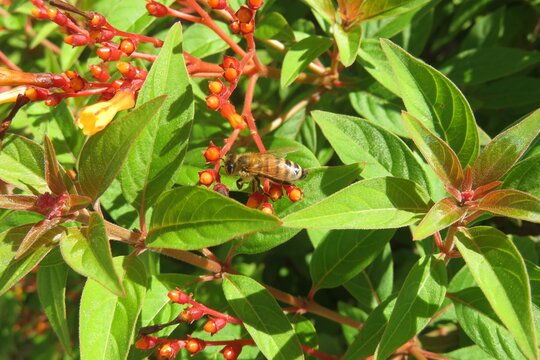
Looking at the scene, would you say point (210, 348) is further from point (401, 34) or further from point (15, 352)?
point (15, 352)

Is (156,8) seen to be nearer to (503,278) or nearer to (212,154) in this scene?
(212,154)

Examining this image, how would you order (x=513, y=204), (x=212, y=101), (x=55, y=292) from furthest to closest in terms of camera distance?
(x=55, y=292), (x=212, y=101), (x=513, y=204)

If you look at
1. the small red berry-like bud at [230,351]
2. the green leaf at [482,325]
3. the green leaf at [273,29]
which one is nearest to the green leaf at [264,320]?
the small red berry-like bud at [230,351]

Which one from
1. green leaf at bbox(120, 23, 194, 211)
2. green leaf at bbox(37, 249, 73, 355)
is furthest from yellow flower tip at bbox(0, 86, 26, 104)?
green leaf at bbox(37, 249, 73, 355)

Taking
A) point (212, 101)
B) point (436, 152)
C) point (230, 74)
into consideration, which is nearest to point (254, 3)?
point (230, 74)

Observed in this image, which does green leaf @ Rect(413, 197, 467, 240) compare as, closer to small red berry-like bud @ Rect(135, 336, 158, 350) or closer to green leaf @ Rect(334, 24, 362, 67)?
green leaf @ Rect(334, 24, 362, 67)

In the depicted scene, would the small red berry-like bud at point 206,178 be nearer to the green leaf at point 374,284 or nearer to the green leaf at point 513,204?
the green leaf at point 513,204

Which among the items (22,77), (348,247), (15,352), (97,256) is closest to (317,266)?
(348,247)
